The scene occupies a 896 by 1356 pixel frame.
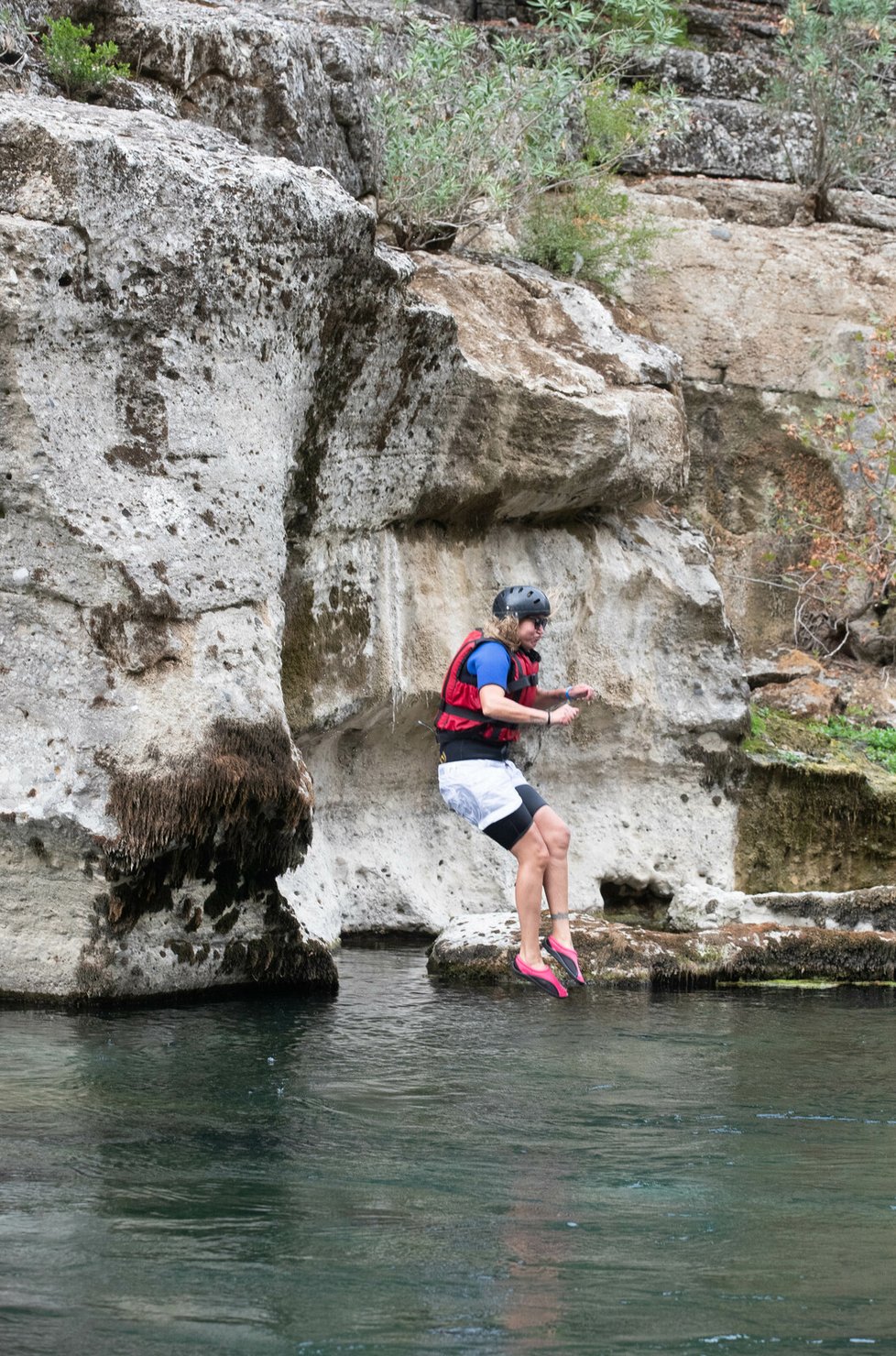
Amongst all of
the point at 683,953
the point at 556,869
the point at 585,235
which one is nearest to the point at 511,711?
the point at 556,869

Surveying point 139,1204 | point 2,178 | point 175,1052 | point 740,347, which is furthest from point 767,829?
point 139,1204

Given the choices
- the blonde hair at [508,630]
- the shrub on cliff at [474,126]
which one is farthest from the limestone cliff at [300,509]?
the blonde hair at [508,630]

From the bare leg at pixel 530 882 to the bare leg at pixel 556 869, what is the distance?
0.03m

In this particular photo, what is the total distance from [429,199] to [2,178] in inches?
177

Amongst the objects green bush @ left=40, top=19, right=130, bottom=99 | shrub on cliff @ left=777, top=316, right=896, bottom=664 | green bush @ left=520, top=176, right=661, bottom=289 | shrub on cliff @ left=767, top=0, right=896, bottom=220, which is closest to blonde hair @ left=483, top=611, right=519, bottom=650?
green bush @ left=40, top=19, right=130, bottom=99

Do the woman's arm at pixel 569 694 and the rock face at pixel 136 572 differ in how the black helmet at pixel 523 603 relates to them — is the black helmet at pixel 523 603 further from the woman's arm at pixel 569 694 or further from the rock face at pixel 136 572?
the rock face at pixel 136 572

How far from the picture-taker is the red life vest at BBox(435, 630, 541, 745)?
8352 mm

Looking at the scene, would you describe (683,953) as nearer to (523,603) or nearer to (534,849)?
(534,849)

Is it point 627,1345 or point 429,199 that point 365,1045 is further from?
point 429,199

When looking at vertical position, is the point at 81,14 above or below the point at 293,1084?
above

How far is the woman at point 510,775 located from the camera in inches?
323

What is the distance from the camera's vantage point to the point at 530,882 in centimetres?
826

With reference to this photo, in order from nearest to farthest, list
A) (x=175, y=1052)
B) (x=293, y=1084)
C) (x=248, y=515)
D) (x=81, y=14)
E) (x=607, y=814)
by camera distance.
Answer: (x=293, y=1084) → (x=175, y=1052) → (x=248, y=515) → (x=81, y=14) → (x=607, y=814)

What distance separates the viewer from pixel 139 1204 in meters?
4.90
